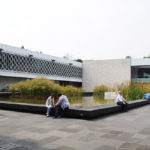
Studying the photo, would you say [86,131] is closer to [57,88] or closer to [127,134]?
[127,134]

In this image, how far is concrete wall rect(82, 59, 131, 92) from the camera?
45.3m

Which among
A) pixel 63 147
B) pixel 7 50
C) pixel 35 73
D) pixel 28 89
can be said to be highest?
pixel 7 50

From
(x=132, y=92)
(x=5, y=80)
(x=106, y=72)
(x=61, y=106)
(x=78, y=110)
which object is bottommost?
(x=78, y=110)

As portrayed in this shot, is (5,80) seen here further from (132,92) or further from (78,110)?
(78,110)

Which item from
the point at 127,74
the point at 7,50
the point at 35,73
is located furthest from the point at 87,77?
the point at 7,50

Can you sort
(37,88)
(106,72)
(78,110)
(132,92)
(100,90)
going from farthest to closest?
1. (106,72)
2. (100,90)
3. (37,88)
4. (132,92)
5. (78,110)

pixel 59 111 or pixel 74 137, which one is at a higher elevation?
pixel 59 111

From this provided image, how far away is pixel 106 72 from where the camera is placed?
155 ft

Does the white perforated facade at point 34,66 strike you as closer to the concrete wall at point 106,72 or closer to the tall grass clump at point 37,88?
the concrete wall at point 106,72

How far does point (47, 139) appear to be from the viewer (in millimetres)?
5520

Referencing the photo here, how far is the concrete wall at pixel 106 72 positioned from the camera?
45281mm

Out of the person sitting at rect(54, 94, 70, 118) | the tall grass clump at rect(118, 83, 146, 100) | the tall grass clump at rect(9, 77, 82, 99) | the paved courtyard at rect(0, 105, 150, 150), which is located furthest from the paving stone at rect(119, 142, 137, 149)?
the tall grass clump at rect(9, 77, 82, 99)

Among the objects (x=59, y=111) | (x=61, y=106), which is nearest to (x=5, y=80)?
(x=59, y=111)

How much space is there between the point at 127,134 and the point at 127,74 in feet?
131
